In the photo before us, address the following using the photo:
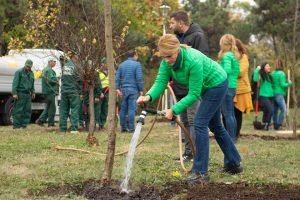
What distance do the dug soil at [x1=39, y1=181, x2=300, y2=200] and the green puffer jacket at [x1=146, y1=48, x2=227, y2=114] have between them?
883mm

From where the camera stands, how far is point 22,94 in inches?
645

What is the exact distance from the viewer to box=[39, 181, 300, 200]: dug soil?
6344 mm

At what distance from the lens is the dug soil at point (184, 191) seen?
6.34m

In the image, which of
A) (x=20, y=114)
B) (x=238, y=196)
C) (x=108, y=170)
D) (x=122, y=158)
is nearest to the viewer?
(x=238, y=196)

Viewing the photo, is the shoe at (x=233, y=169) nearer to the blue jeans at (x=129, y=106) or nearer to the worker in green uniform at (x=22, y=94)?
the blue jeans at (x=129, y=106)

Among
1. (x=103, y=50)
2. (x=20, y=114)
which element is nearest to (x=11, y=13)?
(x=20, y=114)

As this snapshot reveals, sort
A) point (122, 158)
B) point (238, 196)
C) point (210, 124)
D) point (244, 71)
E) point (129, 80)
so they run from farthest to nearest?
1. point (129, 80)
2. point (244, 71)
3. point (122, 158)
4. point (210, 124)
5. point (238, 196)

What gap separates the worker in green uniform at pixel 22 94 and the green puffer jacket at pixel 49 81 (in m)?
0.42

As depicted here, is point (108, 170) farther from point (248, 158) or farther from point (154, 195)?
point (248, 158)

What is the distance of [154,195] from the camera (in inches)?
255

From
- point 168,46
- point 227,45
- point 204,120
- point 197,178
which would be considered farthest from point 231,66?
point 168,46

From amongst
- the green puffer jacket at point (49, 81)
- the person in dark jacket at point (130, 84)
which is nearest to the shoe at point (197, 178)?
the person in dark jacket at point (130, 84)

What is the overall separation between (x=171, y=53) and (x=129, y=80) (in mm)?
8307

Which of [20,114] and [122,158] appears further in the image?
[20,114]
